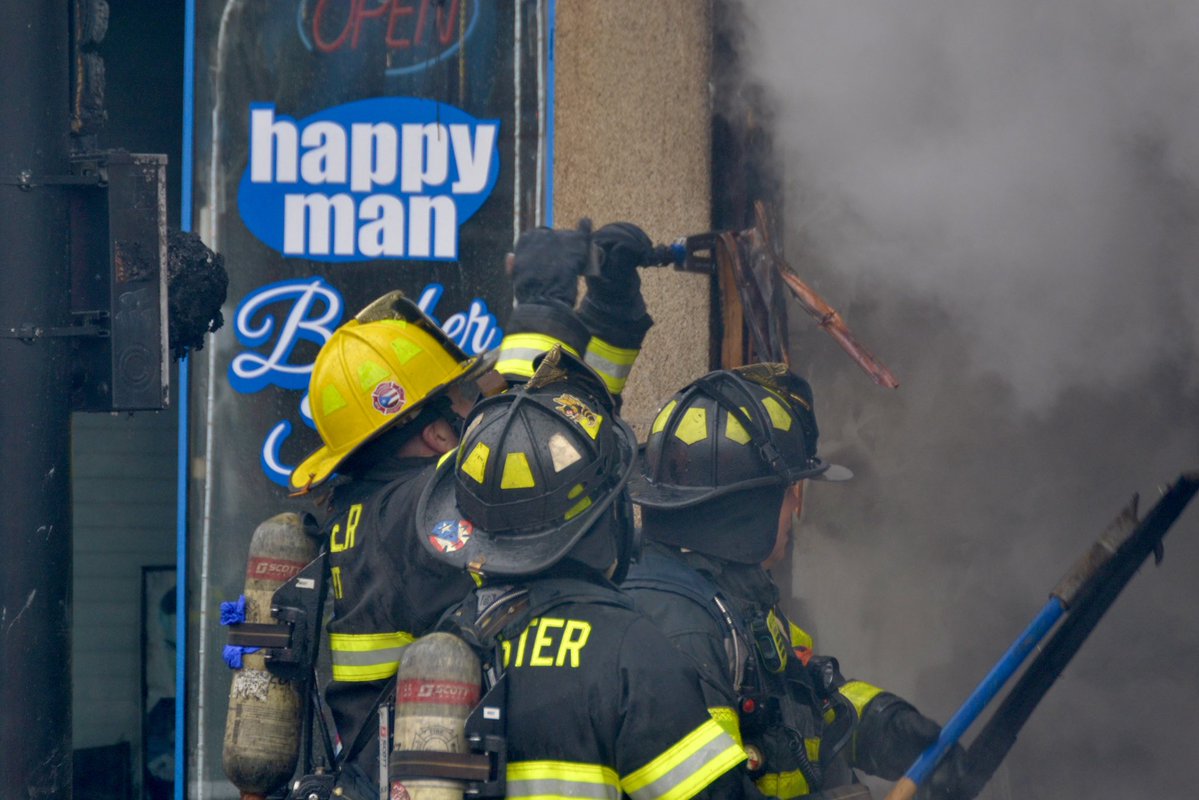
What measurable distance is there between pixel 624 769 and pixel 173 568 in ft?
17.3

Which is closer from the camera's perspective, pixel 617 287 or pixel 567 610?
pixel 567 610

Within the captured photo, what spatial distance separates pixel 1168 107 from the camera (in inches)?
208

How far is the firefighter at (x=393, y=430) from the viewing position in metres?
3.83

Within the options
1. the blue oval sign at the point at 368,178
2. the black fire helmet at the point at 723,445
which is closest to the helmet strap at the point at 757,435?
the black fire helmet at the point at 723,445

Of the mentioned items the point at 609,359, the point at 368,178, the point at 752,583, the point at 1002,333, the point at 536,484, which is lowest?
the point at 752,583

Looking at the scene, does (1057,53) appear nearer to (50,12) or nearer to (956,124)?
(956,124)

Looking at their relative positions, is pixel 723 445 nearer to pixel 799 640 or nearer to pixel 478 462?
pixel 799 640

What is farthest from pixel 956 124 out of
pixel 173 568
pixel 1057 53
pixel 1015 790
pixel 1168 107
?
pixel 173 568

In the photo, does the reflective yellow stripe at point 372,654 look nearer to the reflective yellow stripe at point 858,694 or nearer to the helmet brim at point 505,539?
the helmet brim at point 505,539

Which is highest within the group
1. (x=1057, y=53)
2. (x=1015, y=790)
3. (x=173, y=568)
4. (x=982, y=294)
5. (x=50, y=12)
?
(x=1057, y=53)

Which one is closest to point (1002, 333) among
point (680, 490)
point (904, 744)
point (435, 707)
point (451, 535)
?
point (904, 744)

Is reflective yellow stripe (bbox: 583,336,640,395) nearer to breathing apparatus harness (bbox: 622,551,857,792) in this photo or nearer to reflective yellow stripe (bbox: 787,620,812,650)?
reflective yellow stripe (bbox: 787,620,812,650)

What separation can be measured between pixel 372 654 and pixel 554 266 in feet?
5.51

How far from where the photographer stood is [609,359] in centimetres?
505
